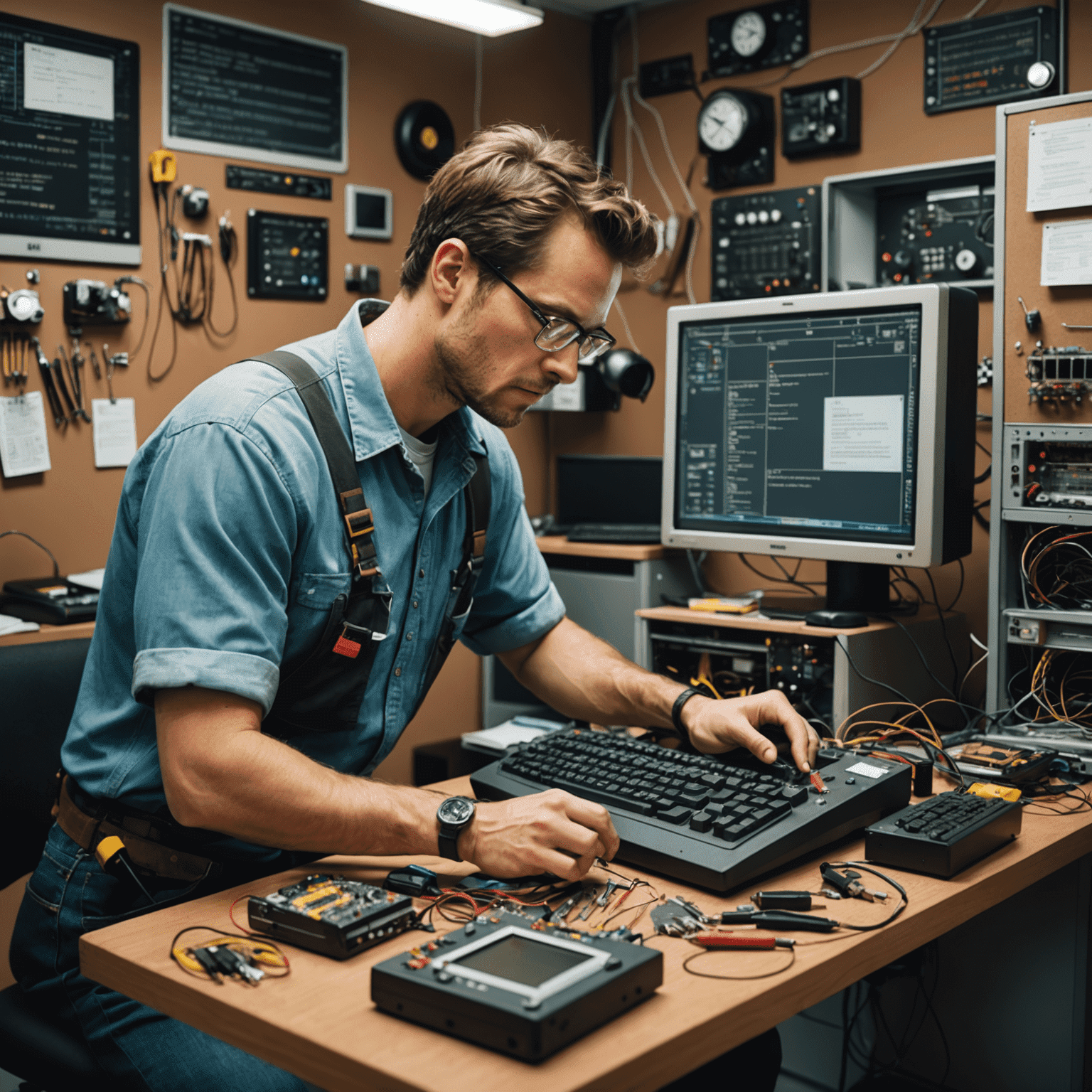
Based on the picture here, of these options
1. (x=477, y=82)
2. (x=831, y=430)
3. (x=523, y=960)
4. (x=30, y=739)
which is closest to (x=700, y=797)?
(x=523, y=960)

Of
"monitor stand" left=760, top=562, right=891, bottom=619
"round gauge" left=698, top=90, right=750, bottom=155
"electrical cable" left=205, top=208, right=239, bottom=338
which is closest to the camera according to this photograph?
"monitor stand" left=760, top=562, right=891, bottom=619

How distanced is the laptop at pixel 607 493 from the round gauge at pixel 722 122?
2.95 feet

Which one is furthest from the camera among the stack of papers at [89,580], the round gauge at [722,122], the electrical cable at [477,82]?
the electrical cable at [477,82]

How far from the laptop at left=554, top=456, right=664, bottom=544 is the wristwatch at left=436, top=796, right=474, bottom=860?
1.89 metres

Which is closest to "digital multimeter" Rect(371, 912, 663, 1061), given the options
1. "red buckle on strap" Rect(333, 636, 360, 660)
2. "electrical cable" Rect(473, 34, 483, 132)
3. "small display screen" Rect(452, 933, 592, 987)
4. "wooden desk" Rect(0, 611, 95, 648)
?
"small display screen" Rect(452, 933, 592, 987)

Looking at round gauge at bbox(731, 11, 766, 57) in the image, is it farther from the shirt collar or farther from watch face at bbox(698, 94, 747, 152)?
the shirt collar

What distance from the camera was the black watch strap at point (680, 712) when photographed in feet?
5.06

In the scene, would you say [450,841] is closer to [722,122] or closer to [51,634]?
[51,634]

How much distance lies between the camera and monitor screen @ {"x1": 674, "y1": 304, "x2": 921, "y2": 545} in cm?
208

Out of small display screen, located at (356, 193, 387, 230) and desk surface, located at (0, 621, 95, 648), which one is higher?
small display screen, located at (356, 193, 387, 230)

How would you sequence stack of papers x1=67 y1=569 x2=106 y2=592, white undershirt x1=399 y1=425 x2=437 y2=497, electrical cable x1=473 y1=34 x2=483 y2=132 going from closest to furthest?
white undershirt x1=399 y1=425 x2=437 y2=497 < stack of papers x1=67 y1=569 x2=106 y2=592 < electrical cable x1=473 y1=34 x2=483 y2=132

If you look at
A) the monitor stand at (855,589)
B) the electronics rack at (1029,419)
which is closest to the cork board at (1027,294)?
the electronics rack at (1029,419)

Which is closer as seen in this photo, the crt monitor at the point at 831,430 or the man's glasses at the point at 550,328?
the man's glasses at the point at 550,328

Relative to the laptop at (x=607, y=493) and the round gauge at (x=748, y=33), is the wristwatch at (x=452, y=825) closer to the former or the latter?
the laptop at (x=607, y=493)
